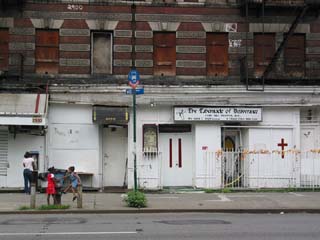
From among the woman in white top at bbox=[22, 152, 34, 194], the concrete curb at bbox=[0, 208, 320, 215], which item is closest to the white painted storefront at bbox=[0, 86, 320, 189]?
the woman in white top at bbox=[22, 152, 34, 194]

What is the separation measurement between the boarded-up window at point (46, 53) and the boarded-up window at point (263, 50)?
7979mm

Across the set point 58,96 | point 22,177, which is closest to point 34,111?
point 58,96

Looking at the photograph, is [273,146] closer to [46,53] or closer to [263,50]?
[263,50]

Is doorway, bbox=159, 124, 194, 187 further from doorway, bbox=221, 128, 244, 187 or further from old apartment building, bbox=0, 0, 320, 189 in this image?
doorway, bbox=221, 128, 244, 187

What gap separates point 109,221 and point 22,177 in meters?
8.42

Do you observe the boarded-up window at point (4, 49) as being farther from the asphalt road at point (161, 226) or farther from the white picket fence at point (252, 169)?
the asphalt road at point (161, 226)

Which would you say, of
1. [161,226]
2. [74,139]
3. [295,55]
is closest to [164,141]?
[74,139]

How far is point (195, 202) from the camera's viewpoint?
17703 mm

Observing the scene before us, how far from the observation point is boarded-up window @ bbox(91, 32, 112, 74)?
2173cm

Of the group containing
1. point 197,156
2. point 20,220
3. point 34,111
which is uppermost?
point 34,111

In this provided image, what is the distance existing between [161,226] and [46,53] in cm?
1100

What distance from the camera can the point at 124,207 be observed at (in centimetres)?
1647

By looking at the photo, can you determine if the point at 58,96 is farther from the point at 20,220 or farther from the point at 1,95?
the point at 20,220

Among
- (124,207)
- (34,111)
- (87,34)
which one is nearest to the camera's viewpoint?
(124,207)
